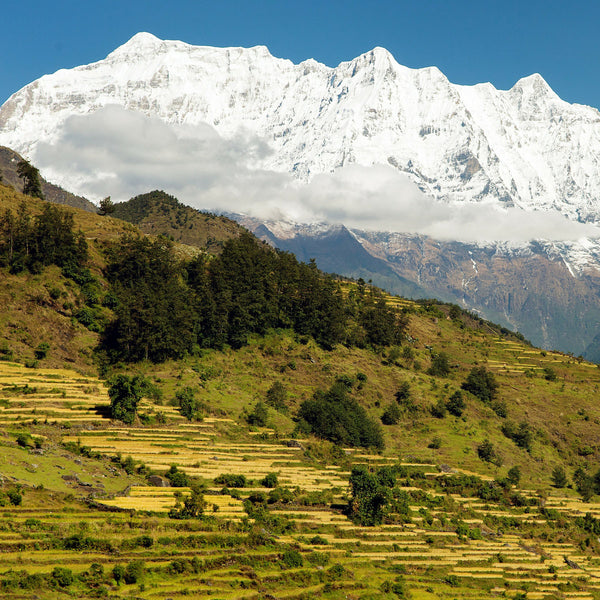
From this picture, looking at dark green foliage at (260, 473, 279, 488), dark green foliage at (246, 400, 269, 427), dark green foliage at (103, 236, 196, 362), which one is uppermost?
dark green foliage at (103, 236, 196, 362)

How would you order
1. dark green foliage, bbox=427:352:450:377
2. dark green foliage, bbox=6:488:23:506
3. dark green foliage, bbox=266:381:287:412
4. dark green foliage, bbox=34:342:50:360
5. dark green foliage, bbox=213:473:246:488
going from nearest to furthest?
dark green foliage, bbox=6:488:23:506, dark green foliage, bbox=213:473:246:488, dark green foliage, bbox=34:342:50:360, dark green foliage, bbox=266:381:287:412, dark green foliage, bbox=427:352:450:377

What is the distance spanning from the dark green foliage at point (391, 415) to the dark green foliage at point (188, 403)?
133 feet

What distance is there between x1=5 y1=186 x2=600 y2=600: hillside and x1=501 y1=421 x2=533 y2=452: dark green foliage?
1.79ft

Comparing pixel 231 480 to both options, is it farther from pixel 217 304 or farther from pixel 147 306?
pixel 217 304

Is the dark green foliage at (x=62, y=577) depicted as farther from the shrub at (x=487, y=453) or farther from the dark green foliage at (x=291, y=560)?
the shrub at (x=487, y=453)

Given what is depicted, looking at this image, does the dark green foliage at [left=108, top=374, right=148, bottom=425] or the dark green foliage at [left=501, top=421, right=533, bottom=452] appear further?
the dark green foliage at [left=501, top=421, right=533, bottom=452]

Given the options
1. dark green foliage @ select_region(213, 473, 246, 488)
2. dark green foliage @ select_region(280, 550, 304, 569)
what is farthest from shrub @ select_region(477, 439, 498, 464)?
dark green foliage @ select_region(280, 550, 304, 569)

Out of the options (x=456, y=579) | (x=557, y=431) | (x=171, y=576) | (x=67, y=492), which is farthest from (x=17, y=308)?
(x=557, y=431)

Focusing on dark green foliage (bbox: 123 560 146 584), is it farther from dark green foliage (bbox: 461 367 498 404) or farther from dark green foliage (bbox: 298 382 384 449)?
dark green foliage (bbox: 461 367 498 404)

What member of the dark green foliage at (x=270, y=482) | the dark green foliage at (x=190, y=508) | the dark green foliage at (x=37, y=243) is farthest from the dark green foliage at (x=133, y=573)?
the dark green foliage at (x=37, y=243)

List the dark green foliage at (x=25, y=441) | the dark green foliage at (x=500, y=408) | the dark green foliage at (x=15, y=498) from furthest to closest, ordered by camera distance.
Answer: the dark green foliage at (x=500, y=408) < the dark green foliage at (x=25, y=441) < the dark green foliage at (x=15, y=498)

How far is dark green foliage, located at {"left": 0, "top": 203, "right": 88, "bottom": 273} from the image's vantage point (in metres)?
119

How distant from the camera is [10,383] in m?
89.4

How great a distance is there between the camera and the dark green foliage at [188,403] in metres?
97.4
